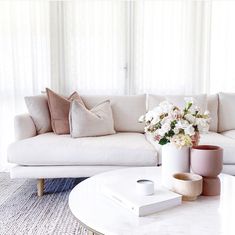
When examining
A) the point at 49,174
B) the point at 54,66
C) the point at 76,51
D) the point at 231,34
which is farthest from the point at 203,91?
the point at 49,174

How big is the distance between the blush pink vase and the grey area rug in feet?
3.01

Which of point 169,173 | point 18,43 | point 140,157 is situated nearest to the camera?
point 169,173

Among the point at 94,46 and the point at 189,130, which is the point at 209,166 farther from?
the point at 94,46

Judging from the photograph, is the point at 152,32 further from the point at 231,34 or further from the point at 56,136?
the point at 56,136

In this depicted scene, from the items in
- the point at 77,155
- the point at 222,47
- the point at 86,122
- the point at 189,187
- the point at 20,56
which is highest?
the point at 222,47

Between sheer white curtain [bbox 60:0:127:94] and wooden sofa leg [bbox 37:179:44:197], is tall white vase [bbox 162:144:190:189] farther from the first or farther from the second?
sheer white curtain [bbox 60:0:127:94]

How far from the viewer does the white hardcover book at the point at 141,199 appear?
4.22ft

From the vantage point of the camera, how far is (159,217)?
1258 mm

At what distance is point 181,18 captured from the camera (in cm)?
351

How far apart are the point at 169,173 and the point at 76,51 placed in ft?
7.76

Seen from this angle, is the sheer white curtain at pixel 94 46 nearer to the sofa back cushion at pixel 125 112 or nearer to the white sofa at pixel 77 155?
the sofa back cushion at pixel 125 112

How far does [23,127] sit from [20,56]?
3.71 feet

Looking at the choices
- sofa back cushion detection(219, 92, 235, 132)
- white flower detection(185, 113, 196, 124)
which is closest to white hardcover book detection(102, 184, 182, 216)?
white flower detection(185, 113, 196, 124)

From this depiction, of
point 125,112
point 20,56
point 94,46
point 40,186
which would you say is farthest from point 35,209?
point 94,46
